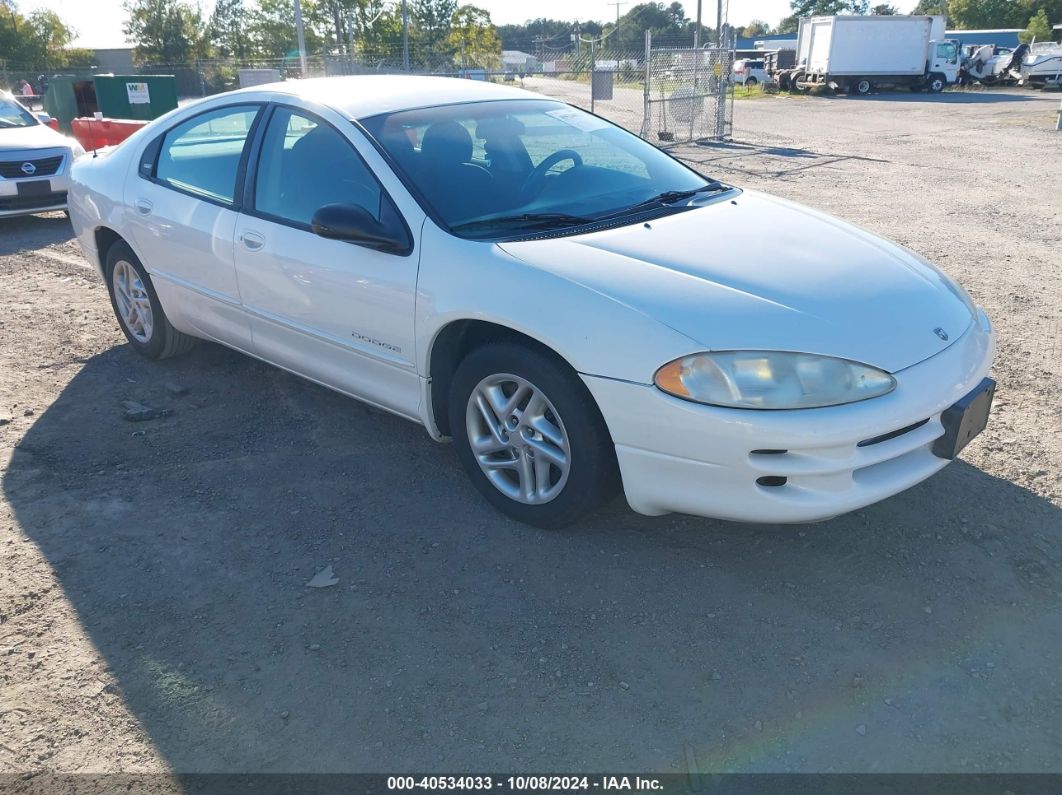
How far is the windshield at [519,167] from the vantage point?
144 inches

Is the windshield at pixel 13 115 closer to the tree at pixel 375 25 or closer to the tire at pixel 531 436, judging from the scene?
the tire at pixel 531 436

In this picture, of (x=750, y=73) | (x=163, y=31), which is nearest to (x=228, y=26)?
(x=163, y=31)

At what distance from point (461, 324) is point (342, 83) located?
1.70m

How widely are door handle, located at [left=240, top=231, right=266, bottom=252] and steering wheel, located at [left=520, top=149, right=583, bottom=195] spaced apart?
1.26 meters

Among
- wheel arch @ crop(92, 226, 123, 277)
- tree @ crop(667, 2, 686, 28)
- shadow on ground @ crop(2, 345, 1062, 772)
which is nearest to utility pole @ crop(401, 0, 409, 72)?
wheel arch @ crop(92, 226, 123, 277)

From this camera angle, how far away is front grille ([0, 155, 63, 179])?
9.69 m

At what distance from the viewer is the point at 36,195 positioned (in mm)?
9898

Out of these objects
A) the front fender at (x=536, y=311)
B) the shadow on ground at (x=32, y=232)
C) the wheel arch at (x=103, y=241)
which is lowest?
the shadow on ground at (x=32, y=232)

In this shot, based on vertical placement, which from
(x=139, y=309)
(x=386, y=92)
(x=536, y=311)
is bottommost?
(x=139, y=309)

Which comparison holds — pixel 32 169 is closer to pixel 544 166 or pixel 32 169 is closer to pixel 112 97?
pixel 544 166

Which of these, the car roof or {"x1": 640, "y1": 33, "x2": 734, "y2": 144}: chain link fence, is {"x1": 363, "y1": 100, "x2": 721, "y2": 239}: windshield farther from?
{"x1": 640, "y1": 33, "x2": 734, "y2": 144}: chain link fence

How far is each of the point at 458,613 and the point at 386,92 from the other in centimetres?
251

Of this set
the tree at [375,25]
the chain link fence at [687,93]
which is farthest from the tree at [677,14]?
the chain link fence at [687,93]

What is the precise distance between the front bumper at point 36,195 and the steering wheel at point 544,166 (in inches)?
296
